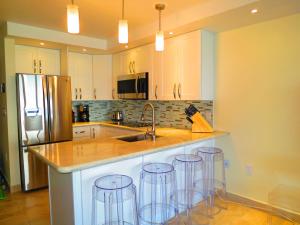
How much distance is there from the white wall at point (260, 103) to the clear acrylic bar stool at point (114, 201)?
5.35ft

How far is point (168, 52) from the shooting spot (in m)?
3.25

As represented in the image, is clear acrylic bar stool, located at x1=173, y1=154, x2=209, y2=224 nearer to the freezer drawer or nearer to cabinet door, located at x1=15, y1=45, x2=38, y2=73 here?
the freezer drawer

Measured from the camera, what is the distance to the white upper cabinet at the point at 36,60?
3611mm

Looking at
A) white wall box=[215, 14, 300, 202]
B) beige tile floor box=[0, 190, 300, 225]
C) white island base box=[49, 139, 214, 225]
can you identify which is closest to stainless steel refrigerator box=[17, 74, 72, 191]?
beige tile floor box=[0, 190, 300, 225]

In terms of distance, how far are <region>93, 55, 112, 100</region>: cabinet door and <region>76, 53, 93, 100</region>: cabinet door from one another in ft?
0.25

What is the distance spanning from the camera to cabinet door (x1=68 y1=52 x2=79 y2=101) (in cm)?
412

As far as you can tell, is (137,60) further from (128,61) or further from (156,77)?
(156,77)

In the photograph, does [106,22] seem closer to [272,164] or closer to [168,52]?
[168,52]

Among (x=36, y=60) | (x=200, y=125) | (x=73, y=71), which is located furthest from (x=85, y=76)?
(x=200, y=125)

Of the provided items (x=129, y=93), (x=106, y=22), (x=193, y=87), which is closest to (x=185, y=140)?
(x=193, y=87)

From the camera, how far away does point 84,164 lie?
65.5 inches

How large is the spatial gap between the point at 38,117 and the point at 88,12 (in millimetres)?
1735

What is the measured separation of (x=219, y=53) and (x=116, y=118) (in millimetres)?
2423

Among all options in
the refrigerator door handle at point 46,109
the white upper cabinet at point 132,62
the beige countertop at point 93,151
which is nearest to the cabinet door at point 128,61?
the white upper cabinet at point 132,62
